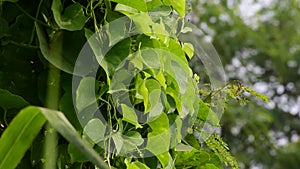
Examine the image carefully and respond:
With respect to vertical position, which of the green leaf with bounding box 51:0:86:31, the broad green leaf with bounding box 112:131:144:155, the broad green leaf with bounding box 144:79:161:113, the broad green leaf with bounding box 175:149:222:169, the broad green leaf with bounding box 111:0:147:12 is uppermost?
the broad green leaf with bounding box 111:0:147:12

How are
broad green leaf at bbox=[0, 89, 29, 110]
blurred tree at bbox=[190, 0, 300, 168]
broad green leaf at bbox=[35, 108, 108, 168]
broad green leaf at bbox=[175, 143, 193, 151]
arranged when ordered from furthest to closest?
Result: 1. blurred tree at bbox=[190, 0, 300, 168]
2. broad green leaf at bbox=[175, 143, 193, 151]
3. broad green leaf at bbox=[0, 89, 29, 110]
4. broad green leaf at bbox=[35, 108, 108, 168]

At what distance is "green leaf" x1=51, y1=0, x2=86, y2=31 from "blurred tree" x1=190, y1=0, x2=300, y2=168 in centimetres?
301

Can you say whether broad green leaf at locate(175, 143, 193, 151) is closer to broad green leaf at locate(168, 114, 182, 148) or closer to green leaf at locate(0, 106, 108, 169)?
broad green leaf at locate(168, 114, 182, 148)

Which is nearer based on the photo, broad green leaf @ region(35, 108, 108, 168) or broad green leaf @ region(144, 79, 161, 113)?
broad green leaf @ region(35, 108, 108, 168)

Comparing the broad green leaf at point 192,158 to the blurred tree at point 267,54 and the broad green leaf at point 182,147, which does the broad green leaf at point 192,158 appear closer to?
the broad green leaf at point 182,147

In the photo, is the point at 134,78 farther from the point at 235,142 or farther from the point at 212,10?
the point at 212,10

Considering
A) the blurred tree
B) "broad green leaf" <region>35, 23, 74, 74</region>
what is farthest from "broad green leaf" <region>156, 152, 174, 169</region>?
the blurred tree

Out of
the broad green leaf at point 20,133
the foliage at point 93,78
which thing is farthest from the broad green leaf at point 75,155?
the broad green leaf at point 20,133

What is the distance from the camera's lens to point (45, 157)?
43cm

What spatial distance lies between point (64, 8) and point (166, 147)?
0.52 ft

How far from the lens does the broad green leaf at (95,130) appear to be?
1.39ft

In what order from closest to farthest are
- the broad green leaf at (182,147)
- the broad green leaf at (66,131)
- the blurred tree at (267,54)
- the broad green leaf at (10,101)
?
the broad green leaf at (66,131) → the broad green leaf at (10,101) → the broad green leaf at (182,147) → the blurred tree at (267,54)

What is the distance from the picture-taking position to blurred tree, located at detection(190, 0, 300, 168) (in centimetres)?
362

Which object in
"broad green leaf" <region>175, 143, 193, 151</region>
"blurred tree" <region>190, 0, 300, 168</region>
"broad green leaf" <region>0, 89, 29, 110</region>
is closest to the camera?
"broad green leaf" <region>0, 89, 29, 110</region>
